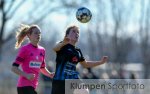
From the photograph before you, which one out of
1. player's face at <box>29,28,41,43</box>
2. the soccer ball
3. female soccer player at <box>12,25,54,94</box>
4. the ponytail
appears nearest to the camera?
female soccer player at <box>12,25,54,94</box>

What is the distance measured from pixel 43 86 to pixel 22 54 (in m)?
15.5

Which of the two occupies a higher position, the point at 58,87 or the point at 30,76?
the point at 30,76

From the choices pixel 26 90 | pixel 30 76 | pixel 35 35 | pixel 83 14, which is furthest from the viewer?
pixel 83 14

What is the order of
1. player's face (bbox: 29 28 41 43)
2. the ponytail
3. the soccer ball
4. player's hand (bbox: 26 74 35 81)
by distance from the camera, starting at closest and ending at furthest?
player's hand (bbox: 26 74 35 81), player's face (bbox: 29 28 41 43), the ponytail, the soccer ball

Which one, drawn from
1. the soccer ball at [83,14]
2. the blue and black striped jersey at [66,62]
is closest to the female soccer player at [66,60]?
the blue and black striped jersey at [66,62]

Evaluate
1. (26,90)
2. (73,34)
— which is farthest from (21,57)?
(73,34)

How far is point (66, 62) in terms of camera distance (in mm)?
10141

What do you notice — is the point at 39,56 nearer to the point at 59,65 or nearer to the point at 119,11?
the point at 59,65

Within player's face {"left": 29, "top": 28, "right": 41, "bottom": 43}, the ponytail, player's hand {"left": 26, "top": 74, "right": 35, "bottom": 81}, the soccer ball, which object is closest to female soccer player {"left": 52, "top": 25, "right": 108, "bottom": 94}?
player's hand {"left": 26, "top": 74, "right": 35, "bottom": 81}

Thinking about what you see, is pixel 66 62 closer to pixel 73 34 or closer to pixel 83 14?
pixel 73 34

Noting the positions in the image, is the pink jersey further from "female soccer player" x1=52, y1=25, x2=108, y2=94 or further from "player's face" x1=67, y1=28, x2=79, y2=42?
"player's face" x1=67, y1=28, x2=79, y2=42

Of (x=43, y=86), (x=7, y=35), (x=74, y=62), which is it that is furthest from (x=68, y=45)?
(x=7, y=35)

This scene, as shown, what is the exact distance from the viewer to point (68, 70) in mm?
10141

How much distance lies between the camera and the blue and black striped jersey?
10.1 meters
